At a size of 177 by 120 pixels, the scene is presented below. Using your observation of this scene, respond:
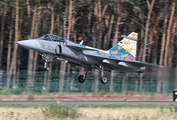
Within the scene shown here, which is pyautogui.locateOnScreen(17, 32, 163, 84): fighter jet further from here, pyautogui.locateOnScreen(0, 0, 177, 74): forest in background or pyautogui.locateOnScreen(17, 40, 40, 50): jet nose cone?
pyautogui.locateOnScreen(0, 0, 177, 74): forest in background

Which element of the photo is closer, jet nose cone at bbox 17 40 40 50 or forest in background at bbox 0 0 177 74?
jet nose cone at bbox 17 40 40 50

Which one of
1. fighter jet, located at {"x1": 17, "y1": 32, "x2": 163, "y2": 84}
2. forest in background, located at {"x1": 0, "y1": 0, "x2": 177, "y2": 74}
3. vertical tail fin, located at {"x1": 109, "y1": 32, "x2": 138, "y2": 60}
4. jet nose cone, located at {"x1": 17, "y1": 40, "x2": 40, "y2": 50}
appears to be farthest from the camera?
forest in background, located at {"x1": 0, "y1": 0, "x2": 177, "y2": 74}

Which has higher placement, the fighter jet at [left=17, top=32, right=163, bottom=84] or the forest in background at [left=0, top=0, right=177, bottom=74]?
the forest in background at [left=0, top=0, right=177, bottom=74]

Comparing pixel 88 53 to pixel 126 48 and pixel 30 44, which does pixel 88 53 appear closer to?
pixel 126 48

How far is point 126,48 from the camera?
21625mm

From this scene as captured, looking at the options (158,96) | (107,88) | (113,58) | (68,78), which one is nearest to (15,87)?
(68,78)

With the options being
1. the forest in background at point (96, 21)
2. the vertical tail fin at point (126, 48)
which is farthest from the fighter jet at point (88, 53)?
the forest in background at point (96, 21)

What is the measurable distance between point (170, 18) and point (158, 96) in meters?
11.4

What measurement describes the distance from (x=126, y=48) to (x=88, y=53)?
348 centimetres

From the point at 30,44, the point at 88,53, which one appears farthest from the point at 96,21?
the point at 30,44

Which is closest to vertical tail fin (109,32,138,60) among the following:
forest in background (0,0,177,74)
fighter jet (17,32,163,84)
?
fighter jet (17,32,163,84)

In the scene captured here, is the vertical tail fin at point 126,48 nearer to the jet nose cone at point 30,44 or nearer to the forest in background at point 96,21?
the jet nose cone at point 30,44

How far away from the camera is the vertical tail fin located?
2139 cm

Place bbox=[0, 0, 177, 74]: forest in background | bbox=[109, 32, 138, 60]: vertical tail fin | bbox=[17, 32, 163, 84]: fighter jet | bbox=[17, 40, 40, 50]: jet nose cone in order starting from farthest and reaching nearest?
bbox=[0, 0, 177, 74]: forest in background
bbox=[109, 32, 138, 60]: vertical tail fin
bbox=[17, 32, 163, 84]: fighter jet
bbox=[17, 40, 40, 50]: jet nose cone
